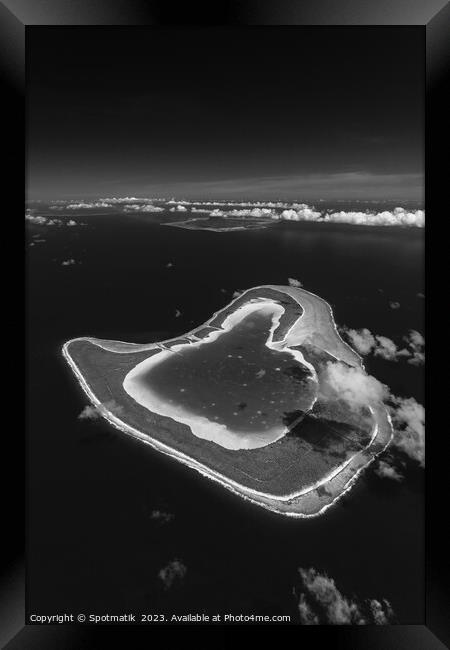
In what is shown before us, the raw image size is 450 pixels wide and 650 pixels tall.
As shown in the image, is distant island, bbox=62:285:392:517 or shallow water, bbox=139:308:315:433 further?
shallow water, bbox=139:308:315:433

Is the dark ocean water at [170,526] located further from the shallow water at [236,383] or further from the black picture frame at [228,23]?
the shallow water at [236,383]

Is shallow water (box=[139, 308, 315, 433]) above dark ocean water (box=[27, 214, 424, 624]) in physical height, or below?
above

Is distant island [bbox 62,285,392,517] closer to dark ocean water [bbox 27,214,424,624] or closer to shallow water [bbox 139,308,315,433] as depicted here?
shallow water [bbox 139,308,315,433]

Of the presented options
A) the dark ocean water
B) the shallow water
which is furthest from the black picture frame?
the shallow water

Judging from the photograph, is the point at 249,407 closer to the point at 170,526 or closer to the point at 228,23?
the point at 170,526

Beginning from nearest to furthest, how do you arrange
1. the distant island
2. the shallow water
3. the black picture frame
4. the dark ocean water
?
the black picture frame → the dark ocean water → the distant island → the shallow water

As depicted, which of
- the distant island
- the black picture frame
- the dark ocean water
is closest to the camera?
the black picture frame

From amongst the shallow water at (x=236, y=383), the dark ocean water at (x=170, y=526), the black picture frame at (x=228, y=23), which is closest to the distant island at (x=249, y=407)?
the shallow water at (x=236, y=383)
